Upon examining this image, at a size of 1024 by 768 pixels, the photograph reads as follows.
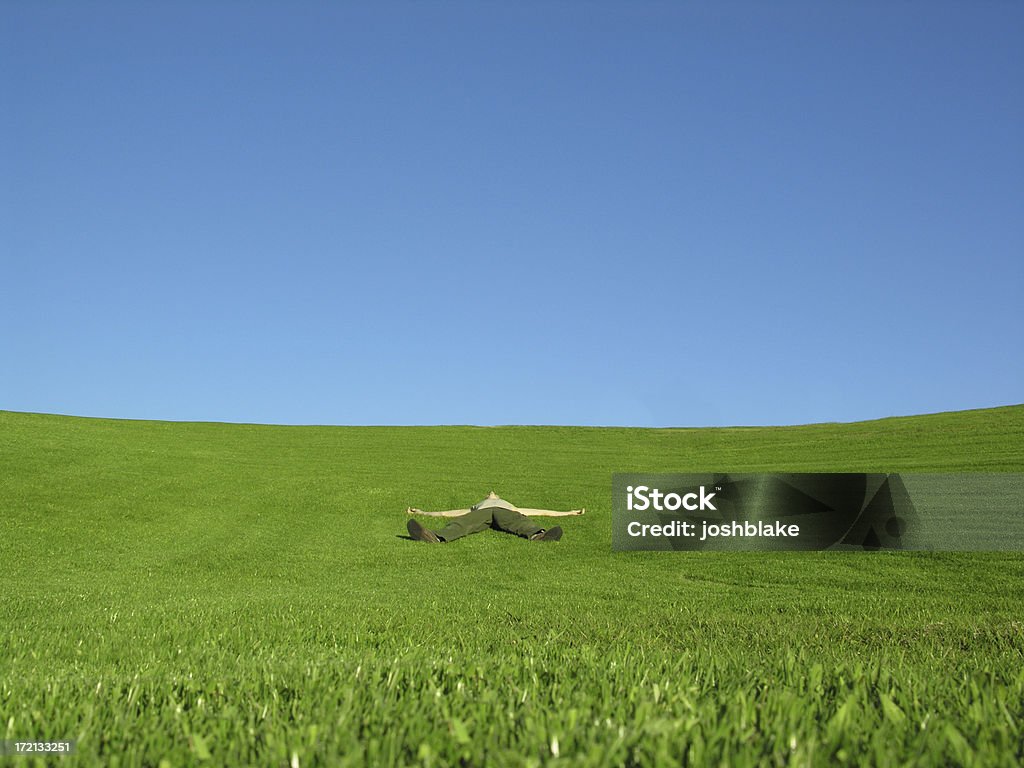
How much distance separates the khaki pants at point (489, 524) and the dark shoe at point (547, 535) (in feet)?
0.35

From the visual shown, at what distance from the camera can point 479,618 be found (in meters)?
8.73

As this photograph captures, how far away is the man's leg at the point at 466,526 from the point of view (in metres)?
18.8

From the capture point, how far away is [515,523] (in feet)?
63.8

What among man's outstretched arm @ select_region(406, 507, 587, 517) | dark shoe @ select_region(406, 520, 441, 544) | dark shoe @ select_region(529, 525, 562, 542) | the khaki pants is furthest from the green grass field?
dark shoe @ select_region(406, 520, 441, 544)

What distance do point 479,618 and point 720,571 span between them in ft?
Result: 22.6

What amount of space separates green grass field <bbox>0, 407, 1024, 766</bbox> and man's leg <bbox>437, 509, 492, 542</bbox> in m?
0.68

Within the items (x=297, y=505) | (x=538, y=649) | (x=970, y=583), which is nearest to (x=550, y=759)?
(x=538, y=649)

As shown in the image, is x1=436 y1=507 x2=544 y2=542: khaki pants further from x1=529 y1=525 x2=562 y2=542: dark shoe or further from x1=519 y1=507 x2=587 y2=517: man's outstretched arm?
x1=519 y1=507 x2=587 y2=517: man's outstretched arm

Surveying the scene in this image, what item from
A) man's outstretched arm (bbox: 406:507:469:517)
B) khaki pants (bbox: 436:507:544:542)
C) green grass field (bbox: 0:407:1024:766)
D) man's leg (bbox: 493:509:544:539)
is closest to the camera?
green grass field (bbox: 0:407:1024:766)

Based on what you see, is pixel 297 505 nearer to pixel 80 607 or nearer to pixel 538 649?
pixel 80 607

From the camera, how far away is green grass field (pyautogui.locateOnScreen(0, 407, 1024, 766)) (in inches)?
104

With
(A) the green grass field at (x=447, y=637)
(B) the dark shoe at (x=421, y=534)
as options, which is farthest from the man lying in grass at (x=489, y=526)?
(A) the green grass field at (x=447, y=637)

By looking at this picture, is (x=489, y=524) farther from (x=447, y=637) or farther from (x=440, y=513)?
(x=447, y=637)

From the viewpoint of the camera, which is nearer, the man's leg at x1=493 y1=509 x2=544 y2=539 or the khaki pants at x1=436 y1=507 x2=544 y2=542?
the khaki pants at x1=436 y1=507 x2=544 y2=542
